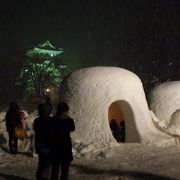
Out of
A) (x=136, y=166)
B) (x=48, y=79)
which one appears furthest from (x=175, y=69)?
(x=136, y=166)

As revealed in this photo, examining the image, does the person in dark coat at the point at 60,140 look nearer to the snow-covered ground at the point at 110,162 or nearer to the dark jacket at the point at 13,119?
the snow-covered ground at the point at 110,162

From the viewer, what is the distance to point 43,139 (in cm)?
605

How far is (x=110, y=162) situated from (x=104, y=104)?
9.86ft

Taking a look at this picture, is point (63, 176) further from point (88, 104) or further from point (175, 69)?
point (175, 69)

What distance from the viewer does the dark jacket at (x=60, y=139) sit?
236 inches

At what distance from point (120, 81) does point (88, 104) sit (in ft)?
4.01

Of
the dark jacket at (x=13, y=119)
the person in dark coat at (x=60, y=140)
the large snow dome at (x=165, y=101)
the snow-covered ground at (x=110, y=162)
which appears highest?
the large snow dome at (x=165, y=101)

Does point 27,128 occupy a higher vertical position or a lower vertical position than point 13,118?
lower

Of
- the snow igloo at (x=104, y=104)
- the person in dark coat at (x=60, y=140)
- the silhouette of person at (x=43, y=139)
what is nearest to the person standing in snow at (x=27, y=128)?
the snow igloo at (x=104, y=104)

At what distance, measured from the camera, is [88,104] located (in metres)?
12.0

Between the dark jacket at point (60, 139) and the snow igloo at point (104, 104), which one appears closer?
the dark jacket at point (60, 139)

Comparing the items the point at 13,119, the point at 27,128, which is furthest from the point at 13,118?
the point at 27,128

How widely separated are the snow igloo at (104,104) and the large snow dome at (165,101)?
3743 millimetres

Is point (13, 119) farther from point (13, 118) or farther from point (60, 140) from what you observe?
point (60, 140)
